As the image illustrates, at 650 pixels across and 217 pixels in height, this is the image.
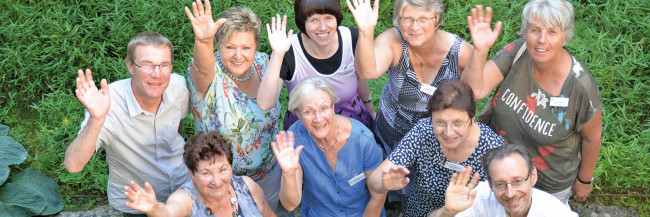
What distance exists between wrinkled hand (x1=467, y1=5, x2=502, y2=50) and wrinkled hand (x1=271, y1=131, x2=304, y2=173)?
114 cm

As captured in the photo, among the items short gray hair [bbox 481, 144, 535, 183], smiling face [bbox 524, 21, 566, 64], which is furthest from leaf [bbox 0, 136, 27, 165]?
smiling face [bbox 524, 21, 566, 64]

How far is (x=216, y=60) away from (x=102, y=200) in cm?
200

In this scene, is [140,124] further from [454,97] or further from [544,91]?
[544,91]

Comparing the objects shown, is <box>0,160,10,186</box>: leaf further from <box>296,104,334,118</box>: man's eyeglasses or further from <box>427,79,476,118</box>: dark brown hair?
<box>427,79,476,118</box>: dark brown hair

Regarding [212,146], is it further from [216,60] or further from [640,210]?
[640,210]

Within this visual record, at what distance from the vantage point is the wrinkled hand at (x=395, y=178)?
3.50m

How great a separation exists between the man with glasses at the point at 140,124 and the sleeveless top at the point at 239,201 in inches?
13.0

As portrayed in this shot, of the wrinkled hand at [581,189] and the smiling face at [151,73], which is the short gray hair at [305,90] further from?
the wrinkled hand at [581,189]

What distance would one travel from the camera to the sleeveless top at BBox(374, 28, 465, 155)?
3.84m

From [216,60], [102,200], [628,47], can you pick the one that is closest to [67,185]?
[102,200]

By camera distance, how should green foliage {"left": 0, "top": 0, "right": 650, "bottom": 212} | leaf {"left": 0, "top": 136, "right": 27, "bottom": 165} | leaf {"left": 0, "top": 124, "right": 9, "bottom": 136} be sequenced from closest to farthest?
leaf {"left": 0, "top": 136, "right": 27, "bottom": 165} < leaf {"left": 0, "top": 124, "right": 9, "bottom": 136} < green foliage {"left": 0, "top": 0, "right": 650, "bottom": 212}

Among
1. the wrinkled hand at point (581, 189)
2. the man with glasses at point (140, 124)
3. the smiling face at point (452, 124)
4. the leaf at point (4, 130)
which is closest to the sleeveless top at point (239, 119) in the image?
the man with glasses at point (140, 124)

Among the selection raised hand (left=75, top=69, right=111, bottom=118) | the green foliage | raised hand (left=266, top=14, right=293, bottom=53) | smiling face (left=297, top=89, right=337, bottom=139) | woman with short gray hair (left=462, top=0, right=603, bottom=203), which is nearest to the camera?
raised hand (left=75, top=69, right=111, bottom=118)

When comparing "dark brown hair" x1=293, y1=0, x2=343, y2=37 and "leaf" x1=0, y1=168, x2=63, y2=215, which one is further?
"leaf" x1=0, y1=168, x2=63, y2=215
